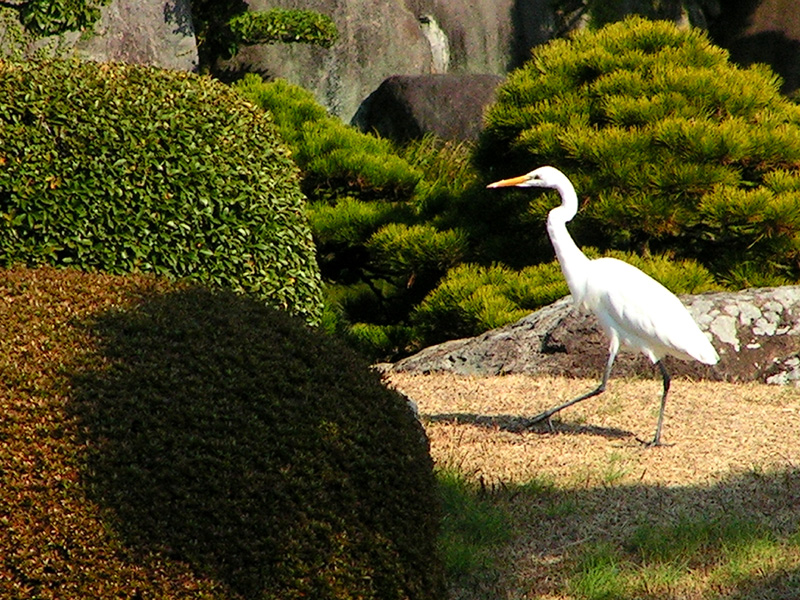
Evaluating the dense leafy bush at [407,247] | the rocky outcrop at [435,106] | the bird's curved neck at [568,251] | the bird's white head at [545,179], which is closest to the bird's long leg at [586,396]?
the bird's curved neck at [568,251]

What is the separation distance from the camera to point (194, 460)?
264cm

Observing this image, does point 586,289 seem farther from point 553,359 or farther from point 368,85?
point 368,85

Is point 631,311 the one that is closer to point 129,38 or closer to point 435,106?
point 129,38

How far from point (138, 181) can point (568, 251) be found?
7.89 feet

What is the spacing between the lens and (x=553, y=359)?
22.1 ft

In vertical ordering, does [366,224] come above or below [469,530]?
below

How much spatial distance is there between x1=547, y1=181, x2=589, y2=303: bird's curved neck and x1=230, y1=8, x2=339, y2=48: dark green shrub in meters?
6.05

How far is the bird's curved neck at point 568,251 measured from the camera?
5523 mm

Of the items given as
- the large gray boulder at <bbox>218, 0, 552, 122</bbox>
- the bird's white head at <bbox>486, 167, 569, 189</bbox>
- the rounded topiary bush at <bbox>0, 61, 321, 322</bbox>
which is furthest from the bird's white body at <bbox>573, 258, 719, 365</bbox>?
the large gray boulder at <bbox>218, 0, 552, 122</bbox>

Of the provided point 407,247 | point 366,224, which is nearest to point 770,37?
point 366,224

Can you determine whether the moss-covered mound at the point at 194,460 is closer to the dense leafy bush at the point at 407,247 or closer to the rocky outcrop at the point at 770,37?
the dense leafy bush at the point at 407,247

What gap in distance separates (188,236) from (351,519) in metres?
1.69

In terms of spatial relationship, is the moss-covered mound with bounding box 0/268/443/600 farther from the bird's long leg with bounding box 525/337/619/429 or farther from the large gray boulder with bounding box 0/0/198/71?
the large gray boulder with bounding box 0/0/198/71

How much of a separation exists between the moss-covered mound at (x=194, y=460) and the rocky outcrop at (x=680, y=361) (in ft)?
12.0
